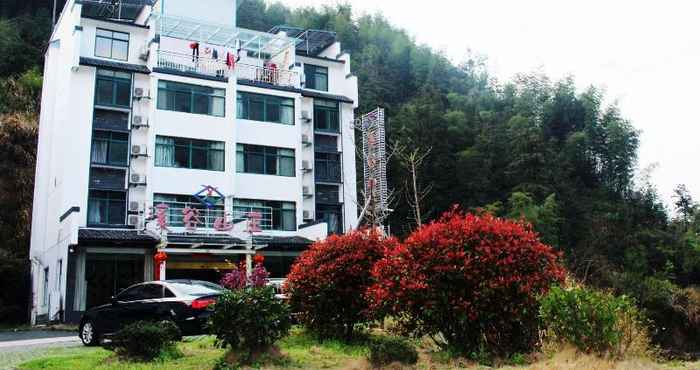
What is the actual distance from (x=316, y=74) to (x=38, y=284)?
15434 millimetres

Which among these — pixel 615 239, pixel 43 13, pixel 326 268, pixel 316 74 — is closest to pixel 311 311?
pixel 326 268

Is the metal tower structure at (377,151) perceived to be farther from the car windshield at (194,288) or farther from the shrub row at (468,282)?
the shrub row at (468,282)

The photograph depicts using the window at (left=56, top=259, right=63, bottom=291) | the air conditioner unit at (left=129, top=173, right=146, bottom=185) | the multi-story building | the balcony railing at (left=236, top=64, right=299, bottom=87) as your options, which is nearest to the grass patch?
the multi-story building

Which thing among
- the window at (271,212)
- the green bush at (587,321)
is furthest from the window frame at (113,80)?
the green bush at (587,321)

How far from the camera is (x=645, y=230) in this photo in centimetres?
3884

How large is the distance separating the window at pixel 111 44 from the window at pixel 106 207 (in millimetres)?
5860

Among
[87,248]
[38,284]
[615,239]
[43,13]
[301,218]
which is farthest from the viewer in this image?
[43,13]

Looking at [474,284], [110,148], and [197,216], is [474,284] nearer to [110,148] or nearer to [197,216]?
[197,216]

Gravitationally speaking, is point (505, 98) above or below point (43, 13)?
Result: below

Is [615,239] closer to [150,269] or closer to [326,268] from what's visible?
[150,269]

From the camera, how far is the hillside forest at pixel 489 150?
33625 millimetres

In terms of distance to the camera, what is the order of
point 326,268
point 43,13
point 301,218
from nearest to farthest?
point 326,268 < point 301,218 < point 43,13

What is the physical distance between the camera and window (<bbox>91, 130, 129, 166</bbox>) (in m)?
26.2

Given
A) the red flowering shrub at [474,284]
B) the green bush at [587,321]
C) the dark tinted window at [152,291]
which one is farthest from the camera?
the dark tinted window at [152,291]
